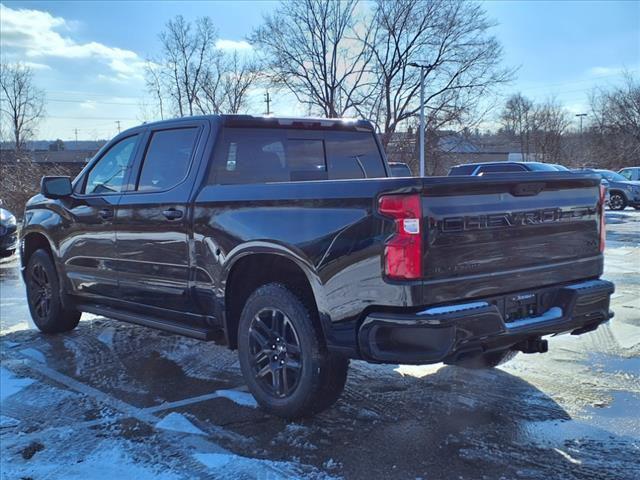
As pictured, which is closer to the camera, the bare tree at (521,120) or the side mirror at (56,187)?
the side mirror at (56,187)

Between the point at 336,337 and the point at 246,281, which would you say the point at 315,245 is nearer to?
the point at 336,337

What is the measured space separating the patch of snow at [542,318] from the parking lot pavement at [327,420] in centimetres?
71

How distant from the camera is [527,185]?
3408mm

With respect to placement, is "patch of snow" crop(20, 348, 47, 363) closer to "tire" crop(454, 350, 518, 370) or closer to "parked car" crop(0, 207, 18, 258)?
"tire" crop(454, 350, 518, 370)

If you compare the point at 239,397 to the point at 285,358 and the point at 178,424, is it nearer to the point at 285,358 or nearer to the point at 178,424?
the point at 178,424

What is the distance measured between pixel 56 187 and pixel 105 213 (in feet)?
2.57

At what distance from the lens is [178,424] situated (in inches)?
152

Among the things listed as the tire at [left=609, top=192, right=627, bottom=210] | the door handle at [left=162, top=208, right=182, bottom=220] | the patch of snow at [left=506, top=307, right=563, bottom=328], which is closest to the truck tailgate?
the patch of snow at [left=506, top=307, right=563, bottom=328]

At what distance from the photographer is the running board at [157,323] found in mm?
4305

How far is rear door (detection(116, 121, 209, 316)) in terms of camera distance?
438 cm

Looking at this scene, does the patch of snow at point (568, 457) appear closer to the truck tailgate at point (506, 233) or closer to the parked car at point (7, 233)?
the truck tailgate at point (506, 233)

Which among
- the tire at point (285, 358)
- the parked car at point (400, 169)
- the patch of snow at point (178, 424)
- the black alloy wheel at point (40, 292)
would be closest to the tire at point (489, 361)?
the tire at point (285, 358)

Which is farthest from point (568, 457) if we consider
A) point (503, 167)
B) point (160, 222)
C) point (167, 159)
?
point (503, 167)

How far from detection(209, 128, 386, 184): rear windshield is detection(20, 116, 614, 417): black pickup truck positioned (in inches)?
0.4
